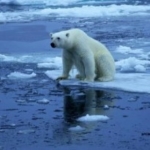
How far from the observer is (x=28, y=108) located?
7648 millimetres

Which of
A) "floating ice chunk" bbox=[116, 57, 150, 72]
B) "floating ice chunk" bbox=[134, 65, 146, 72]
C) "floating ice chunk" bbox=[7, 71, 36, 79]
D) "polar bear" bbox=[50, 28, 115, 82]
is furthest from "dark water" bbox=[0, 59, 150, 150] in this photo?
"floating ice chunk" bbox=[134, 65, 146, 72]

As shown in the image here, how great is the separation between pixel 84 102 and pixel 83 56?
1278 millimetres

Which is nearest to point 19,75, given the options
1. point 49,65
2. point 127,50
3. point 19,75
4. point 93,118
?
point 19,75

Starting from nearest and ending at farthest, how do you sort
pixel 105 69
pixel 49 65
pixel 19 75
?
pixel 105 69 < pixel 19 75 < pixel 49 65

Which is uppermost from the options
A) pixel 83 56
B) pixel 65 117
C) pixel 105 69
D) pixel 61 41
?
pixel 61 41

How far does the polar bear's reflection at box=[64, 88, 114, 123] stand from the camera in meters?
7.35

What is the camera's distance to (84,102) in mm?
7957

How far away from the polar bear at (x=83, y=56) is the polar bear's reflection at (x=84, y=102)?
538 mm

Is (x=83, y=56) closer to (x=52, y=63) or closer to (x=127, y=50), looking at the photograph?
(x=52, y=63)

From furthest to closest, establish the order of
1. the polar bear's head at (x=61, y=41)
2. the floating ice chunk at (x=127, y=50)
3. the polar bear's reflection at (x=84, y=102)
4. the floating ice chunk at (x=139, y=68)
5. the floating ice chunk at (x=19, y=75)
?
1. the floating ice chunk at (x=127, y=50)
2. the floating ice chunk at (x=139, y=68)
3. the floating ice chunk at (x=19, y=75)
4. the polar bear's head at (x=61, y=41)
5. the polar bear's reflection at (x=84, y=102)

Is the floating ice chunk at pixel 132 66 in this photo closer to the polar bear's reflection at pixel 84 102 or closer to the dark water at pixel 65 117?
the dark water at pixel 65 117

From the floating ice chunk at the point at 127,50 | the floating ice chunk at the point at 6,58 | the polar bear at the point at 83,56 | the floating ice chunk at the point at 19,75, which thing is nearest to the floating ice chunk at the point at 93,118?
the polar bear at the point at 83,56

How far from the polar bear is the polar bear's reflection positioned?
0.54 meters

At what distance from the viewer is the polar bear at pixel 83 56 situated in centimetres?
901
